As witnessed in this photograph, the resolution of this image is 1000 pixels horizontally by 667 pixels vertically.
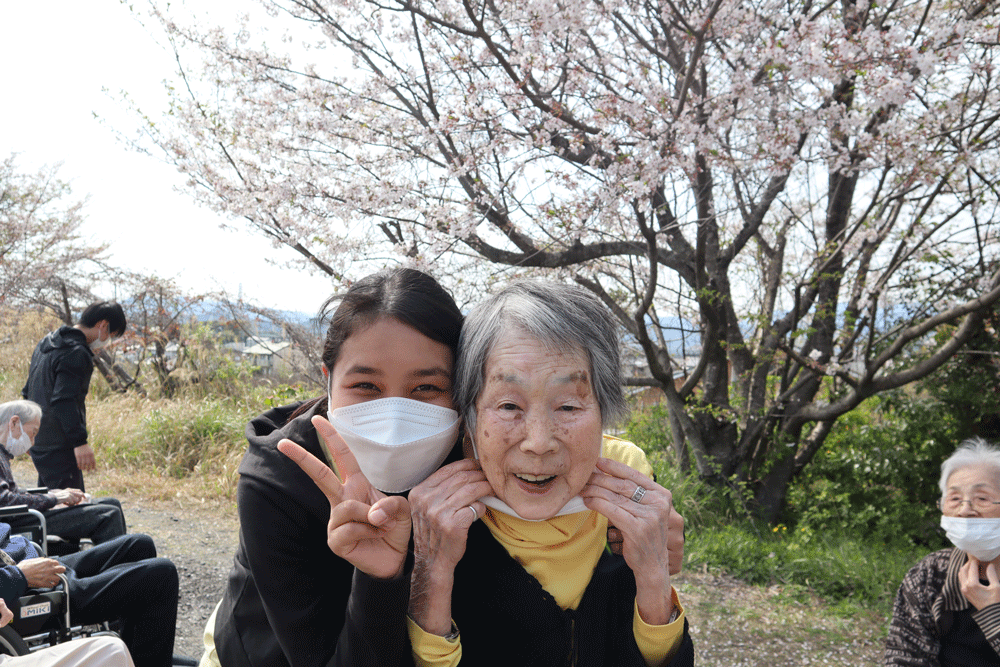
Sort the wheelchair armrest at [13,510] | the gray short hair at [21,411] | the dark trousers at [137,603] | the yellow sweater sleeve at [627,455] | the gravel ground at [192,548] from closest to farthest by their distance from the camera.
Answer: the yellow sweater sleeve at [627,455] < the dark trousers at [137,603] < the wheelchair armrest at [13,510] < the gray short hair at [21,411] < the gravel ground at [192,548]

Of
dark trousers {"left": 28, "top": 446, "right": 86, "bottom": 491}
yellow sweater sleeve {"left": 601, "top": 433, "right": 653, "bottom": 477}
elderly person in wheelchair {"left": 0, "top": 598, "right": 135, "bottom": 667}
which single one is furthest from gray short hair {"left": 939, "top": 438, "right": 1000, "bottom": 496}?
dark trousers {"left": 28, "top": 446, "right": 86, "bottom": 491}

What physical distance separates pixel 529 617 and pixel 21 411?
167 inches

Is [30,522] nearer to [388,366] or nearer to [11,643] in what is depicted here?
[11,643]

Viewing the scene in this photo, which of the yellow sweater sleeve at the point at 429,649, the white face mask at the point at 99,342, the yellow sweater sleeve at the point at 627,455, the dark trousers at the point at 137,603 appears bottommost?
the dark trousers at the point at 137,603

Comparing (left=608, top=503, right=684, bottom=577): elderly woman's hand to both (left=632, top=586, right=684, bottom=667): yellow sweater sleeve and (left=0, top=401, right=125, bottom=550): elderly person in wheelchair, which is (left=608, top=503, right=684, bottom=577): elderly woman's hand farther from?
(left=0, top=401, right=125, bottom=550): elderly person in wheelchair

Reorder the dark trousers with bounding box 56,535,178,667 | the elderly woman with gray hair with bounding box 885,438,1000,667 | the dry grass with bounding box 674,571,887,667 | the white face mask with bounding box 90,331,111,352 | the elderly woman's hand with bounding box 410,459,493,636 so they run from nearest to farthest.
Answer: the elderly woman's hand with bounding box 410,459,493,636 < the elderly woman with gray hair with bounding box 885,438,1000,667 < the dark trousers with bounding box 56,535,178,667 < the dry grass with bounding box 674,571,887,667 < the white face mask with bounding box 90,331,111,352

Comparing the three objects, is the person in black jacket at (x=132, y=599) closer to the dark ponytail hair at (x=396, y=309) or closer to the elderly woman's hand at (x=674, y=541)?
→ the dark ponytail hair at (x=396, y=309)

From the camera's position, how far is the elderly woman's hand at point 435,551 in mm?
1377

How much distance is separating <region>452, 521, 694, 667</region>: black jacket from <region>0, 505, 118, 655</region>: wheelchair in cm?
214

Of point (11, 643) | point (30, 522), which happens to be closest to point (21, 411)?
point (30, 522)

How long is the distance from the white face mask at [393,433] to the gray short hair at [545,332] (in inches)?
2.8

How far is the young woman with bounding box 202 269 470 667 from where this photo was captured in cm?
128

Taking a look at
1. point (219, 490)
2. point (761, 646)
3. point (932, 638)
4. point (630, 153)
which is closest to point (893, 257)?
point (630, 153)

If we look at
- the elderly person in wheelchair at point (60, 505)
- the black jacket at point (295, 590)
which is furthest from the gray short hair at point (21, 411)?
the black jacket at point (295, 590)
